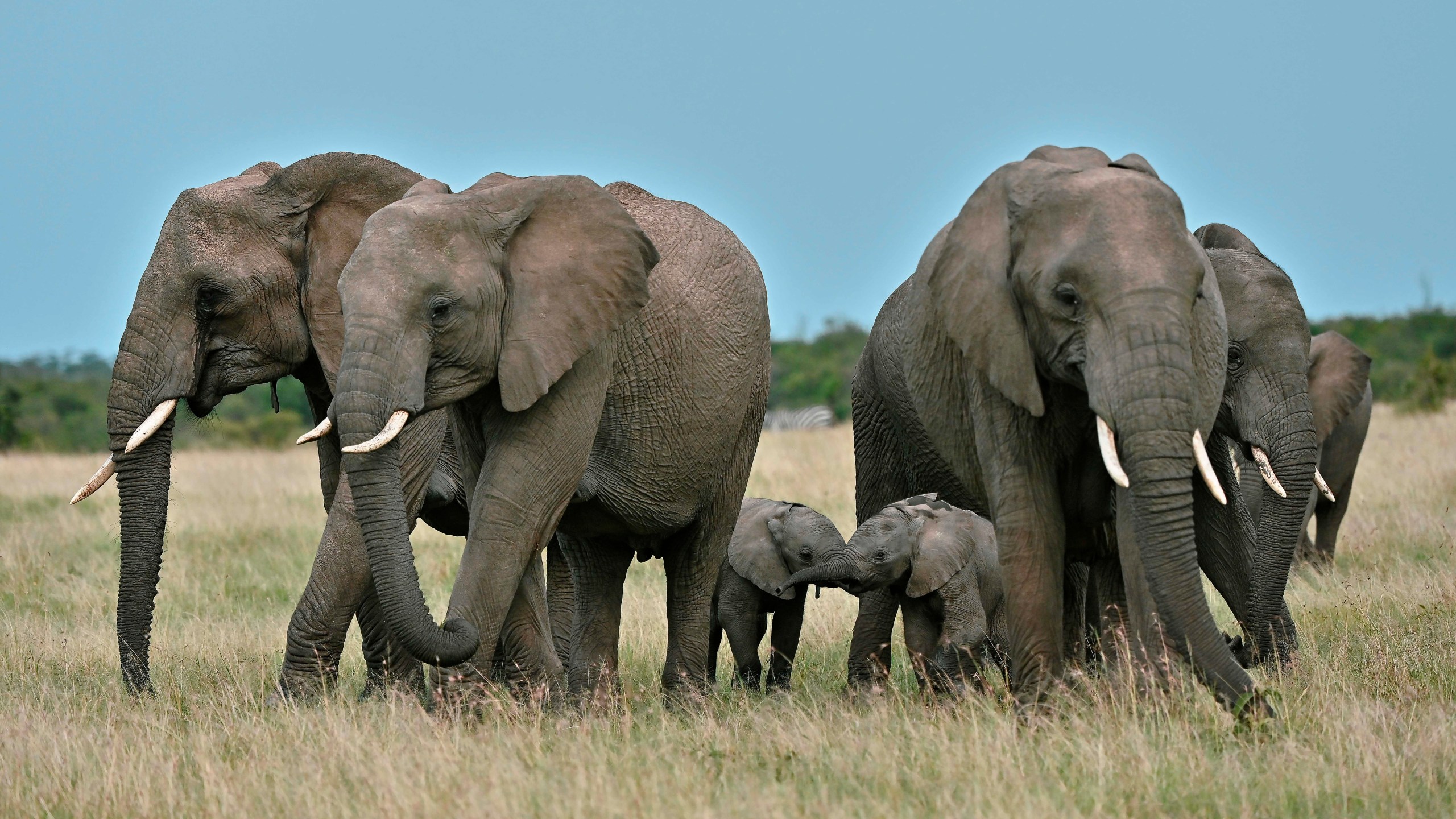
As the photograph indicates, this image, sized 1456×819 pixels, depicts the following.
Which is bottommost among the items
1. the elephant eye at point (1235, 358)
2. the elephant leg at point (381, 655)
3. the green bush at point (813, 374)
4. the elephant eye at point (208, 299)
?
the elephant leg at point (381, 655)

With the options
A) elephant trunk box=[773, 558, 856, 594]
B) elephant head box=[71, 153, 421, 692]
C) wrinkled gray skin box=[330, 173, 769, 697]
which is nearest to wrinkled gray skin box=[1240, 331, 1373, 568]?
elephant trunk box=[773, 558, 856, 594]

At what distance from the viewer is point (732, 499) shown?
8594 millimetres

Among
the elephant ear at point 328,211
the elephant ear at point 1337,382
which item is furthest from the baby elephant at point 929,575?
the elephant ear at point 1337,382

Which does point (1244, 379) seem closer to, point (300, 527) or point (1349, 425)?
point (1349, 425)

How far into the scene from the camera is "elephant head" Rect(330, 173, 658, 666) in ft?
19.7

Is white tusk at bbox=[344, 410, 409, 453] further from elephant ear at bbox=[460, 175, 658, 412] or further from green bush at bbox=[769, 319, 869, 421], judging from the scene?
green bush at bbox=[769, 319, 869, 421]

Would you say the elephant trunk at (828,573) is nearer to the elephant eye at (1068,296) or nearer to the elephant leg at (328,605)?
the elephant leg at (328,605)

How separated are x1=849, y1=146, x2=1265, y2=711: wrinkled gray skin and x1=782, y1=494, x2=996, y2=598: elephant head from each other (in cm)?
85

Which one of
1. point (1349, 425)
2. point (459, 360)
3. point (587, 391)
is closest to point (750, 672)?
point (587, 391)

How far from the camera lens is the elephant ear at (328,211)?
7531mm

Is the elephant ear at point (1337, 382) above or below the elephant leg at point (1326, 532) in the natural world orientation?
above

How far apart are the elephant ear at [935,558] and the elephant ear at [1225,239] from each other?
6.15 feet

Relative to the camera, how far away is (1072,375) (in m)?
5.96

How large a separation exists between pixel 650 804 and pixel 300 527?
10526mm
